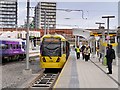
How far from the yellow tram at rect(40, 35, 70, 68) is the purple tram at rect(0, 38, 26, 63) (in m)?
11.0

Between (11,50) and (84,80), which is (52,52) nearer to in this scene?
(84,80)

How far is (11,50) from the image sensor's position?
137ft

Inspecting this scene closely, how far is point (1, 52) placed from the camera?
120ft

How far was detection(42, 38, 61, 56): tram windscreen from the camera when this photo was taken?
87.4ft

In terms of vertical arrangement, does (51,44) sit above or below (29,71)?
above

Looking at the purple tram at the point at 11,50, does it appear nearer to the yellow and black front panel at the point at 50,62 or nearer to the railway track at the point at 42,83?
the yellow and black front panel at the point at 50,62

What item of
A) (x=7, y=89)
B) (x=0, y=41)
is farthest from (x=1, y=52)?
(x=7, y=89)

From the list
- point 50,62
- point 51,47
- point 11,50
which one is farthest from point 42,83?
point 11,50

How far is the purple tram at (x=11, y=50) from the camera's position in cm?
3807

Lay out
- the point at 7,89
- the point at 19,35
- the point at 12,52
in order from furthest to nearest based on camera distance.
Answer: the point at 19,35 < the point at 12,52 < the point at 7,89

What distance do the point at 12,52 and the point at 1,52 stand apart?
17.2 feet

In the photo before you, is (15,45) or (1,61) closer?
(1,61)

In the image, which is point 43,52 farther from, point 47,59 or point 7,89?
point 7,89

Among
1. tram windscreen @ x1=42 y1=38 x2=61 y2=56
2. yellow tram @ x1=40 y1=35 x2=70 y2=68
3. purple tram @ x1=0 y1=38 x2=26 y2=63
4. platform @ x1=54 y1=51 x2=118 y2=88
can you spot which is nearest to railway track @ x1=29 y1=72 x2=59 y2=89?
platform @ x1=54 y1=51 x2=118 y2=88
